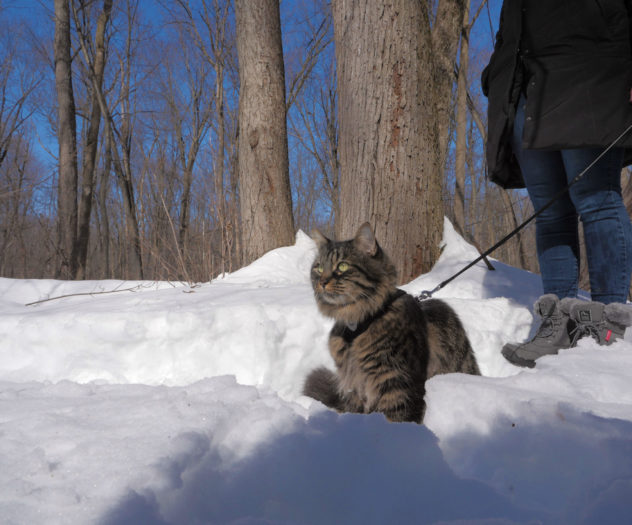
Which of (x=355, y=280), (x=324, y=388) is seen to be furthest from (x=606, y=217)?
(x=324, y=388)

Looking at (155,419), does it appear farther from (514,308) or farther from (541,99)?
(514,308)

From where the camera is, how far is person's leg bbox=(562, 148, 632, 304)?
1735mm

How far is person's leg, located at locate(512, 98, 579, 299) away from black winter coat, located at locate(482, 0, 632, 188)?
0.18m

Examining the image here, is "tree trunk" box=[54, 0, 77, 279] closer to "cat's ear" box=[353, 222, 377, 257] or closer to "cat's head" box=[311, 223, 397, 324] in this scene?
"cat's head" box=[311, 223, 397, 324]

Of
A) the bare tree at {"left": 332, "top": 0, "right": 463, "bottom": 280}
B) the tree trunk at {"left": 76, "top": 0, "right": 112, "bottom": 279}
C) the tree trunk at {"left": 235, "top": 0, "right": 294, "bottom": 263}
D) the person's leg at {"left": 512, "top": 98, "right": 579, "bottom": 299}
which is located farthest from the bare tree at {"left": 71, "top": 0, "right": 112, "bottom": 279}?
the person's leg at {"left": 512, "top": 98, "right": 579, "bottom": 299}

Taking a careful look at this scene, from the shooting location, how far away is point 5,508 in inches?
31.7

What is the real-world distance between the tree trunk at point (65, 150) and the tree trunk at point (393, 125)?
7.06m

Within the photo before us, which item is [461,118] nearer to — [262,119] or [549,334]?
[262,119]

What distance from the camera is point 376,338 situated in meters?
1.71

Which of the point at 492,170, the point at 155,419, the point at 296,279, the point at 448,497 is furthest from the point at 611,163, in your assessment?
the point at 296,279

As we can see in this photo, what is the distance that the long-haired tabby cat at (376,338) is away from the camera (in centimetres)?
164

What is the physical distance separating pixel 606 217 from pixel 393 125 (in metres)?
1.95

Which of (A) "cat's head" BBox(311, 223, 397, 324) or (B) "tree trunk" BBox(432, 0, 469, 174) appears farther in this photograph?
(B) "tree trunk" BBox(432, 0, 469, 174)

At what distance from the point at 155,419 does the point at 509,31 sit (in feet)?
8.70
